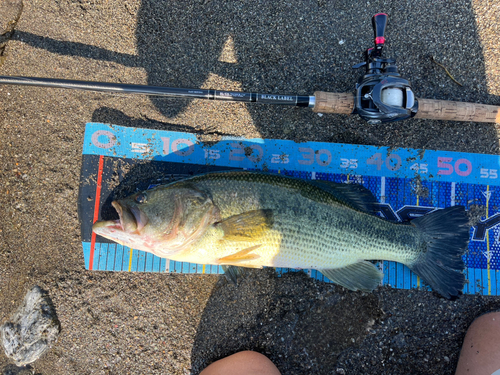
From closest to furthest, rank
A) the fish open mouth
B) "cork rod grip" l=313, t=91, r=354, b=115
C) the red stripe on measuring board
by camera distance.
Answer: the fish open mouth, "cork rod grip" l=313, t=91, r=354, b=115, the red stripe on measuring board

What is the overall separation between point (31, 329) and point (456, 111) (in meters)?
5.39

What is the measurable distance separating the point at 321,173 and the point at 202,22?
235 centimetres

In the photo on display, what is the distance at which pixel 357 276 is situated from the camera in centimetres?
306

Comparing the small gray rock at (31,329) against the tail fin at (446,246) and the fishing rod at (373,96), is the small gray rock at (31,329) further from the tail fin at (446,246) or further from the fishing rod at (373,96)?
the tail fin at (446,246)

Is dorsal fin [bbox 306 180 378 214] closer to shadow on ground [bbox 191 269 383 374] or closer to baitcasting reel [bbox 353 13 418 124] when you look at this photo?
baitcasting reel [bbox 353 13 418 124]

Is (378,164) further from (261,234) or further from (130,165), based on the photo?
(130,165)

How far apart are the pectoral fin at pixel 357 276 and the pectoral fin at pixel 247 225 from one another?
2.98 ft

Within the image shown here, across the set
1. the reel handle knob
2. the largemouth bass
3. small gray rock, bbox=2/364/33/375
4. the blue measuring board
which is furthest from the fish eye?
the reel handle knob

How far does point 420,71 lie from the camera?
3594 mm

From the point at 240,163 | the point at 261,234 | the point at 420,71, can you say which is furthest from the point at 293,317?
the point at 420,71

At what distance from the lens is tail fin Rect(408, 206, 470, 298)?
10.3ft

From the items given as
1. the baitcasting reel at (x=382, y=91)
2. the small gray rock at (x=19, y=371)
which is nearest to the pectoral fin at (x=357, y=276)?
the baitcasting reel at (x=382, y=91)

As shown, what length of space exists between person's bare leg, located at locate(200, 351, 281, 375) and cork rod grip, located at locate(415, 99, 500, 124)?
321 cm

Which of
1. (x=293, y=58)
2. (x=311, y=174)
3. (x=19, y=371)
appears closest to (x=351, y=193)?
(x=311, y=174)
